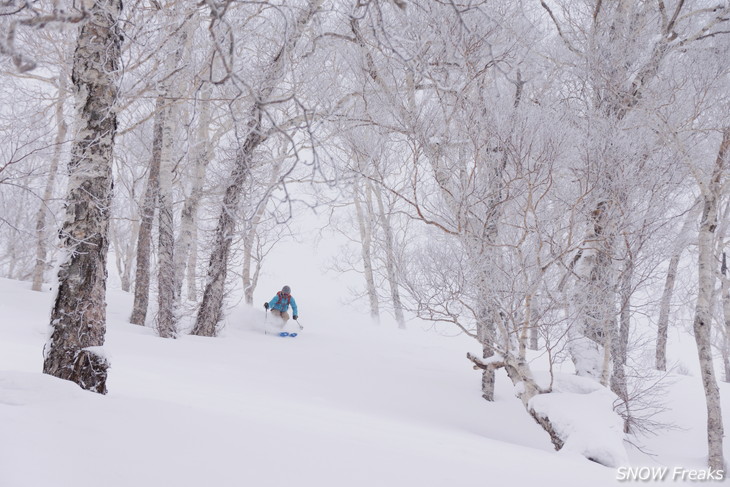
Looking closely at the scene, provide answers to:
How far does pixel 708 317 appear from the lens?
23.7 ft

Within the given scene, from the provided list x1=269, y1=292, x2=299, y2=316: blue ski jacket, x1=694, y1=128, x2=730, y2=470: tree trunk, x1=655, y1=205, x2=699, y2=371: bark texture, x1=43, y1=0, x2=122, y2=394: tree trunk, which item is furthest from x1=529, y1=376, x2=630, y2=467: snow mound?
x1=269, y1=292, x2=299, y2=316: blue ski jacket

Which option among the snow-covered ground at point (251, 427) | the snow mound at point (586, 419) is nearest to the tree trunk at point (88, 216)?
the snow-covered ground at point (251, 427)

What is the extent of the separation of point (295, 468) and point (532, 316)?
4.58 meters

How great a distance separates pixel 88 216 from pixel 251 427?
6.25 ft

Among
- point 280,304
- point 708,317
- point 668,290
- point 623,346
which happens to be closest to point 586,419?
point 623,346

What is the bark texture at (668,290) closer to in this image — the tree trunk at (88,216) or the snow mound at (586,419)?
the snow mound at (586,419)

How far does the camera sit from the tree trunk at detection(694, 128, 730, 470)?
7012 millimetres

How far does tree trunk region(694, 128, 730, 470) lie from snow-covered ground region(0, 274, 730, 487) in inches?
19.6

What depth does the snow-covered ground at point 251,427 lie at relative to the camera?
7.83ft

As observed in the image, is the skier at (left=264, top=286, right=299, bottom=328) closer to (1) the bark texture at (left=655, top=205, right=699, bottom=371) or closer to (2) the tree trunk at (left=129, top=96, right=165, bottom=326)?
(2) the tree trunk at (left=129, top=96, right=165, bottom=326)

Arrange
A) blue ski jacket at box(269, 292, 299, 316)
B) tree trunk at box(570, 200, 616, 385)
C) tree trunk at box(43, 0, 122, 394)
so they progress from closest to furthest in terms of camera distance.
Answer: tree trunk at box(43, 0, 122, 394) → tree trunk at box(570, 200, 616, 385) → blue ski jacket at box(269, 292, 299, 316)

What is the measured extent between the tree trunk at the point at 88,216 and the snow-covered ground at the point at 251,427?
32 centimetres

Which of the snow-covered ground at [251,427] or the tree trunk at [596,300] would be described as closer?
the snow-covered ground at [251,427]

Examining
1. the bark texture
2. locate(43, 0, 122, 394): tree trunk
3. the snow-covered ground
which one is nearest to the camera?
the snow-covered ground
